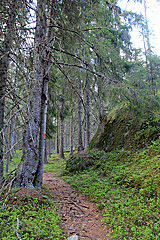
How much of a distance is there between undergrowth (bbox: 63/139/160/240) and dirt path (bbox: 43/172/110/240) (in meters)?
0.20

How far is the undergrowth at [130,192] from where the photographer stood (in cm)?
287

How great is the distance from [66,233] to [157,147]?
12.8 ft

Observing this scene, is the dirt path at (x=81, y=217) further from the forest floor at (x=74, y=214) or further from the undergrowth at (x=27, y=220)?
the undergrowth at (x=27, y=220)

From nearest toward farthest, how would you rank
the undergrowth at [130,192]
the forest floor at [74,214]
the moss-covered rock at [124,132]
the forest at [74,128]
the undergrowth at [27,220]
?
the undergrowth at [27,220] → the forest at [74,128] → the undergrowth at [130,192] → the forest floor at [74,214] → the moss-covered rock at [124,132]

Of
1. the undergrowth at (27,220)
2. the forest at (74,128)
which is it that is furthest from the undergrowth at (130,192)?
the undergrowth at (27,220)

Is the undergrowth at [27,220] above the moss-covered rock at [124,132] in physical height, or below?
below

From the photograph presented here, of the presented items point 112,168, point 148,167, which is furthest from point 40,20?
point 112,168

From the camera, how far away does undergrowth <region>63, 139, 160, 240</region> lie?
113 inches

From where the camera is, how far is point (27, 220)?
103 inches

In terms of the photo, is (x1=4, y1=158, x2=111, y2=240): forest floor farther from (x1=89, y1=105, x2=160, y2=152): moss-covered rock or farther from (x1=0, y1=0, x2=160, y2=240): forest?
(x1=89, y1=105, x2=160, y2=152): moss-covered rock

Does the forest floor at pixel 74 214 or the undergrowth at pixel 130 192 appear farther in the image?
the forest floor at pixel 74 214

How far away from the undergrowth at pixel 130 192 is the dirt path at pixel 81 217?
0.20 meters

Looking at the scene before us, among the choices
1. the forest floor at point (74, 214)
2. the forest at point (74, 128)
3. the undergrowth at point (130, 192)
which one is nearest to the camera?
the forest at point (74, 128)

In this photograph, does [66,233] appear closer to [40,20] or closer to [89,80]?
[89,80]
